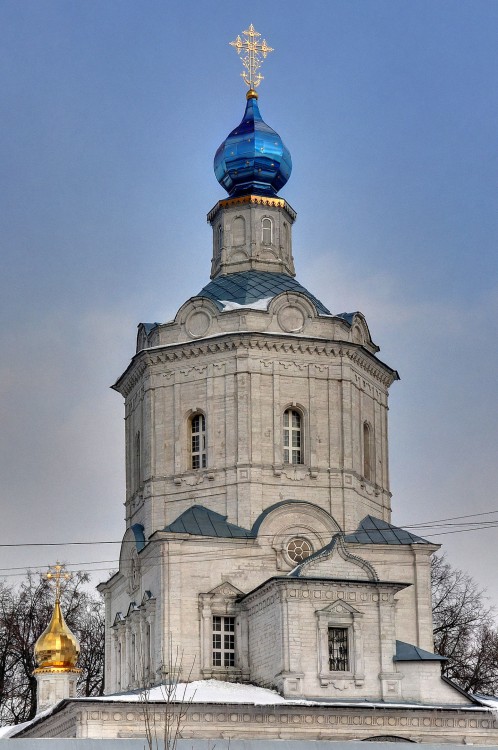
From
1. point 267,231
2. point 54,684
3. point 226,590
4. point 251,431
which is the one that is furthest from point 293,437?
point 54,684

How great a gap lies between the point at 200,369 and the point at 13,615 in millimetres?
13235

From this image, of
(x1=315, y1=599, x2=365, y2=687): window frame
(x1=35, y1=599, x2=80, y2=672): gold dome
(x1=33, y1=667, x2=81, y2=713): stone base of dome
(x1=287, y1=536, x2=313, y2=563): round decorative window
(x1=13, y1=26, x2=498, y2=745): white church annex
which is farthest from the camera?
(x1=35, y1=599, x2=80, y2=672): gold dome

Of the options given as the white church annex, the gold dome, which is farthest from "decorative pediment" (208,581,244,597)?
the gold dome

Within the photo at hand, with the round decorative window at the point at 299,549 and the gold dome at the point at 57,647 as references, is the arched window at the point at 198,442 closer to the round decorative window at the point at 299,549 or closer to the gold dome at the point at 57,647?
the round decorative window at the point at 299,549

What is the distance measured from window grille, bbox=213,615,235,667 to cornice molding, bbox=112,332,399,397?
246 inches

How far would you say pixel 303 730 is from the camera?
33875 mm

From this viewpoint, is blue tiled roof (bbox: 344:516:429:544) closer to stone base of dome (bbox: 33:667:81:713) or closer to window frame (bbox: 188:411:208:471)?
window frame (bbox: 188:411:208:471)

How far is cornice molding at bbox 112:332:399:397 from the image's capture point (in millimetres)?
38656

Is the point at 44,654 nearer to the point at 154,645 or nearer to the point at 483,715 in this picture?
the point at 154,645

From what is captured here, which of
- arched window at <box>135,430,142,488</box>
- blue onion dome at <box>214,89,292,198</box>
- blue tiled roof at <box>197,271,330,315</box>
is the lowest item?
arched window at <box>135,430,142,488</box>

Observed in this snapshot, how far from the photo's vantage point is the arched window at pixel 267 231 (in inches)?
1663

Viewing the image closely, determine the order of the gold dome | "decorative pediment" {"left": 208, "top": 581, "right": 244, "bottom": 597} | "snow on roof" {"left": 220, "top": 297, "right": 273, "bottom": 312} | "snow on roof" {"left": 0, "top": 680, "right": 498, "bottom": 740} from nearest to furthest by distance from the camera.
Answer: "snow on roof" {"left": 0, "top": 680, "right": 498, "bottom": 740}
"decorative pediment" {"left": 208, "top": 581, "right": 244, "bottom": 597}
"snow on roof" {"left": 220, "top": 297, "right": 273, "bottom": 312}
the gold dome

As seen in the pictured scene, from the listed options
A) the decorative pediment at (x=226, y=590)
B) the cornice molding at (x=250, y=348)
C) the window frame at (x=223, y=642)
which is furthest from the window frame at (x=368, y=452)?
the window frame at (x=223, y=642)

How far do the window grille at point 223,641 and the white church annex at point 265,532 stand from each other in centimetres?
4
